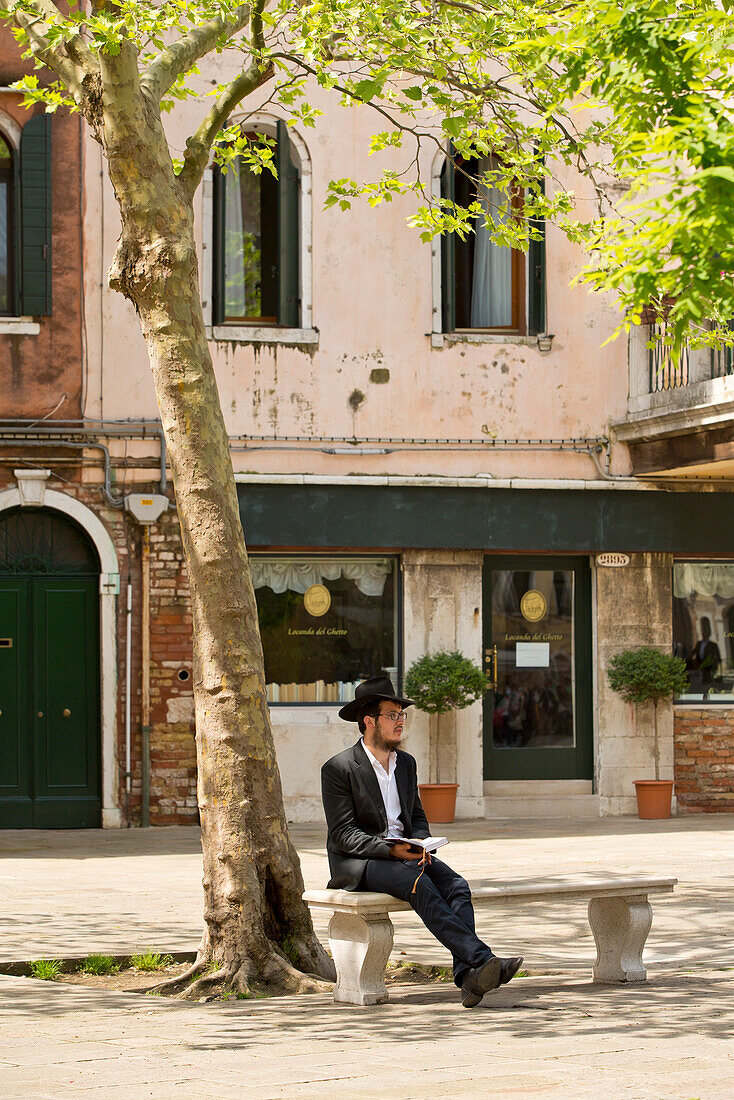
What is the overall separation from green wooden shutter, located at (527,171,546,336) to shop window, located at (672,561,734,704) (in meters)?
3.07

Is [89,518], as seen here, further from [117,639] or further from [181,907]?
[181,907]

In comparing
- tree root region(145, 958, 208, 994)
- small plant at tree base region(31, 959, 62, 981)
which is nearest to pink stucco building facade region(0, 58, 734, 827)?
small plant at tree base region(31, 959, 62, 981)

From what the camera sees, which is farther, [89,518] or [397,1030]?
[89,518]

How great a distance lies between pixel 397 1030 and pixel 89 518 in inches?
377

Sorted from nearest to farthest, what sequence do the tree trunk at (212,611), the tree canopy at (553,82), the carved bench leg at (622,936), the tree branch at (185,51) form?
the tree canopy at (553,82)
the carved bench leg at (622,936)
the tree trunk at (212,611)
the tree branch at (185,51)

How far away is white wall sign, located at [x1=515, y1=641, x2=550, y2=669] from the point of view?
1633 cm

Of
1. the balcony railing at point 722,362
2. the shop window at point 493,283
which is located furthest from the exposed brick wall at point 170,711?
the balcony railing at point 722,362

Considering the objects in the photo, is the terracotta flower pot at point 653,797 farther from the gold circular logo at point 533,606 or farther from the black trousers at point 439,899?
the black trousers at point 439,899

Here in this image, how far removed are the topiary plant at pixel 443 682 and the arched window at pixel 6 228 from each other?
558 cm

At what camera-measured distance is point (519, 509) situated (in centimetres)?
1606

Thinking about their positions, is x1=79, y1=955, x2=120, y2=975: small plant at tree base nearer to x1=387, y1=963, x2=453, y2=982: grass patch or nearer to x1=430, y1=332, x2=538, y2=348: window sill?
x1=387, y1=963, x2=453, y2=982: grass patch

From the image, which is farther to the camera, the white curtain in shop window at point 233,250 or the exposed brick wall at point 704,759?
the exposed brick wall at point 704,759

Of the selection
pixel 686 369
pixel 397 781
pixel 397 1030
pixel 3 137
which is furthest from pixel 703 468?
pixel 397 1030

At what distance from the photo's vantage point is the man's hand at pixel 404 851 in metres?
7.15
